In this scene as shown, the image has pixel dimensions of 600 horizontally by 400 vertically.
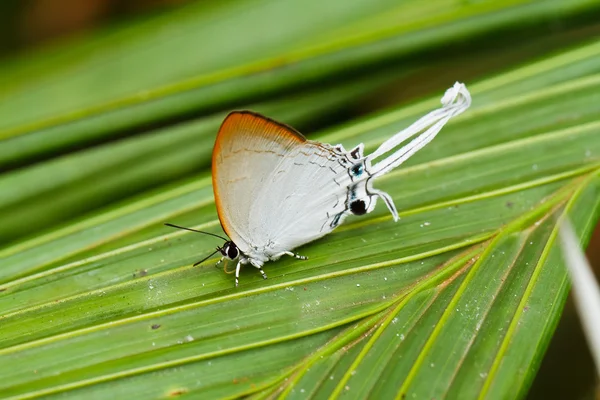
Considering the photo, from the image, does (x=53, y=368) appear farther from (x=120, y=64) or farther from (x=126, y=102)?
(x=120, y=64)

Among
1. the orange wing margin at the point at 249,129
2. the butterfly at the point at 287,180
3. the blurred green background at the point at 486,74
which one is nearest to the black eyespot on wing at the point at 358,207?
the butterfly at the point at 287,180

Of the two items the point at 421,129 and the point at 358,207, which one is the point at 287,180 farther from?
the point at 421,129

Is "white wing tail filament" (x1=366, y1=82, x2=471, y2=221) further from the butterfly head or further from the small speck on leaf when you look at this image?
the small speck on leaf

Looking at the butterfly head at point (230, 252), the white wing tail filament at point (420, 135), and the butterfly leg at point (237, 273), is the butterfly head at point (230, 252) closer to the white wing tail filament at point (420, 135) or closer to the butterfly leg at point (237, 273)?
the butterfly leg at point (237, 273)

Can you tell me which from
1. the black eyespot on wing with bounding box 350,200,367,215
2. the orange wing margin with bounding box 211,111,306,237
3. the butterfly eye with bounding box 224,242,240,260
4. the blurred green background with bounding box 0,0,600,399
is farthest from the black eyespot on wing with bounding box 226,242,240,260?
the blurred green background with bounding box 0,0,600,399

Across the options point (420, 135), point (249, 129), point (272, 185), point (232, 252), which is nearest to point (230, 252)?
point (232, 252)

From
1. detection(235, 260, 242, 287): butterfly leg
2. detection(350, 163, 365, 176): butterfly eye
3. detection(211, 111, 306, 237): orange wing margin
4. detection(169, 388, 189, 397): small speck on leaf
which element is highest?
detection(211, 111, 306, 237): orange wing margin

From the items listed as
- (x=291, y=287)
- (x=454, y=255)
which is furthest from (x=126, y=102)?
(x=454, y=255)
